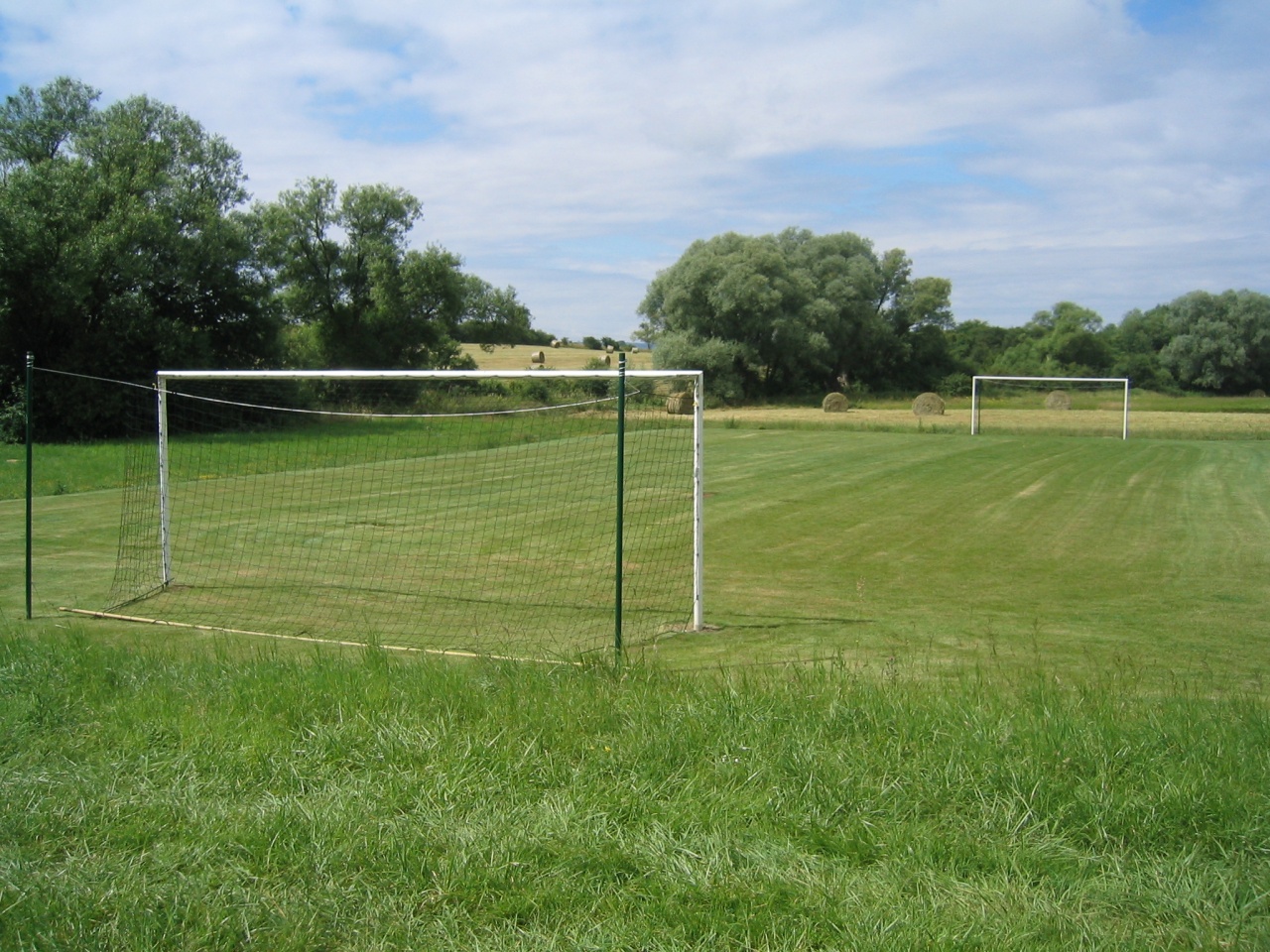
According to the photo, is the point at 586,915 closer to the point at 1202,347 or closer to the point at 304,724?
the point at 304,724

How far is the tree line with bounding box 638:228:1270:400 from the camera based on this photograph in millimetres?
55281

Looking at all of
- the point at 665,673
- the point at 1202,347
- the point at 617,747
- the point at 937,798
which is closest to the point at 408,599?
the point at 665,673

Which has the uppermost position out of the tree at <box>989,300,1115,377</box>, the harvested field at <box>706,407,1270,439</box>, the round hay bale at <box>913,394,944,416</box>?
the tree at <box>989,300,1115,377</box>

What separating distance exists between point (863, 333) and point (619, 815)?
2406 inches

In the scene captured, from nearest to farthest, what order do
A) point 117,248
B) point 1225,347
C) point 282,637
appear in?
point 282,637 < point 117,248 < point 1225,347

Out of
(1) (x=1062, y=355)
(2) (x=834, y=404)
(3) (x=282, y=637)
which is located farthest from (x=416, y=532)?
(1) (x=1062, y=355)

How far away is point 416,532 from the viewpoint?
1446 centimetres

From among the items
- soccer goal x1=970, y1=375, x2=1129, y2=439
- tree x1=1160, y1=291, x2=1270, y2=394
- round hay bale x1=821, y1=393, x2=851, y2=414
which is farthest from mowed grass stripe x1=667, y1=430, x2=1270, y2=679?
tree x1=1160, y1=291, x2=1270, y2=394

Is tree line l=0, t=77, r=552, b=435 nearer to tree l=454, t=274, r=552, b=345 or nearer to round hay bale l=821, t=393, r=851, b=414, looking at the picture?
tree l=454, t=274, r=552, b=345

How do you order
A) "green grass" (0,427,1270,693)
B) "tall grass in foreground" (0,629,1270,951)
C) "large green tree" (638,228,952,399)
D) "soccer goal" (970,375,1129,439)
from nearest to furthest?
"tall grass in foreground" (0,629,1270,951)
"green grass" (0,427,1270,693)
"soccer goal" (970,375,1129,439)
"large green tree" (638,228,952,399)

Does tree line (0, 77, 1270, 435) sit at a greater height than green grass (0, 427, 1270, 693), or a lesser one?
greater

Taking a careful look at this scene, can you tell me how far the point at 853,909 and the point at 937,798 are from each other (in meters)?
0.98

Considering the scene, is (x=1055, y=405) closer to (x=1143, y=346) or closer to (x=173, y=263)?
(x=1143, y=346)

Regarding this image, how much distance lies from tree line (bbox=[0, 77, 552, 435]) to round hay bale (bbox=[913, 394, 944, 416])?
20345 mm
